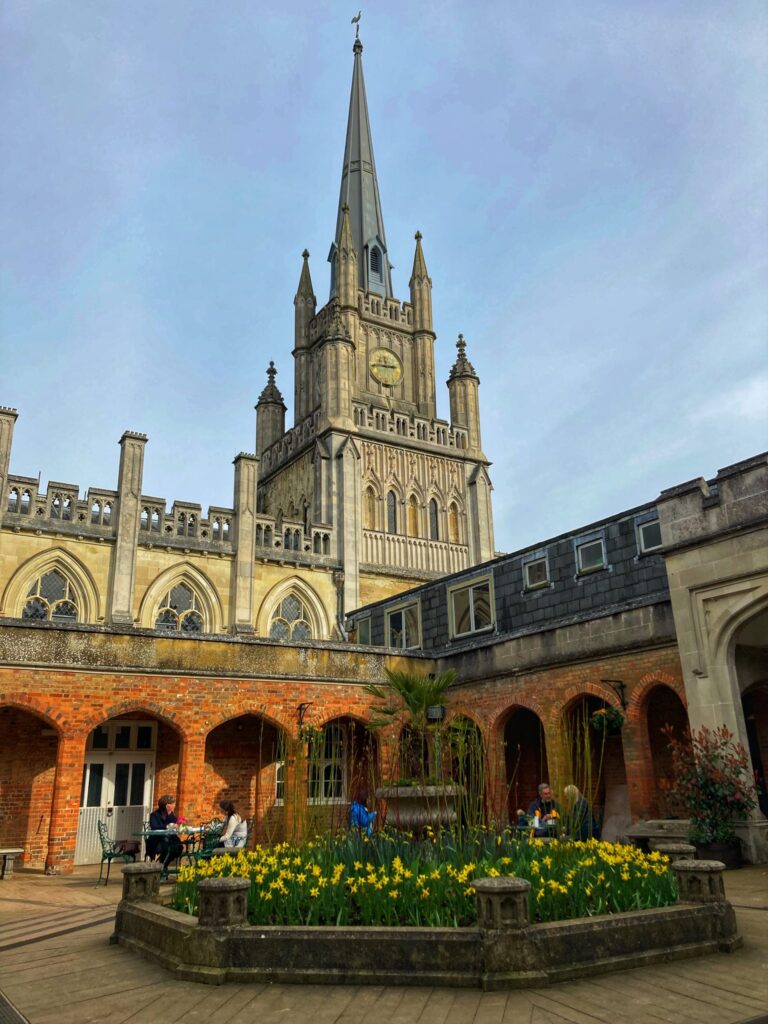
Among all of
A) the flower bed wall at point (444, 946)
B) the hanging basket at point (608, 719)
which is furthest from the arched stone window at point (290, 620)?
the flower bed wall at point (444, 946)

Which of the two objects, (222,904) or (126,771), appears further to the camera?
(126,771)

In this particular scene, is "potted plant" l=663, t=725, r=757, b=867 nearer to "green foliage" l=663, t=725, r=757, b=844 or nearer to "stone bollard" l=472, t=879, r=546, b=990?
"green foliage" l=663, t=725, r=757, b=844

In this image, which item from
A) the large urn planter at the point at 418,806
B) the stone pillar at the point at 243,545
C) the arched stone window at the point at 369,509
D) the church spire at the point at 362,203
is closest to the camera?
the large urn planter at the point at 418,806

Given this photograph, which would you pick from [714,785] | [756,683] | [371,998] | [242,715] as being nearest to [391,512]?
[242,715]

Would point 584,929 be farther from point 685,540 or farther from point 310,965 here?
point 685,540

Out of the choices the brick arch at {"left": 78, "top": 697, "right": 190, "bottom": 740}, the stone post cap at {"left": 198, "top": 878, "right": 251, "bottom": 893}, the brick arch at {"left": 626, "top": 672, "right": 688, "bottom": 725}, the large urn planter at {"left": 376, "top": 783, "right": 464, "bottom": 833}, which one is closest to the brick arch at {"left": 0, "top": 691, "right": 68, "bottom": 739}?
the brick arch at {"left": 78, "top": 697, "right": 190, "bottom": 740}

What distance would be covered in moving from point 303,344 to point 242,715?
28191mm

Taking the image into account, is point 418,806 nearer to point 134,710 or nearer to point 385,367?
point 134,710

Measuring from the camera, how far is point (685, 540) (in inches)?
557

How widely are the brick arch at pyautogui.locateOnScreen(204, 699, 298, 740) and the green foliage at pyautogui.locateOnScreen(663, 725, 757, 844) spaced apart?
7985mm

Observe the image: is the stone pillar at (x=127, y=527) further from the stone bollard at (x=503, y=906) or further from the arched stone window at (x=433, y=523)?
the stone bollard at (x=503, y=906)

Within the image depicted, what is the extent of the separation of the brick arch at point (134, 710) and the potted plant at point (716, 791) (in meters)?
9.53

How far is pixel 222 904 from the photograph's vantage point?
653 centimetres

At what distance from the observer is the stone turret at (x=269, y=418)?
41719mm
